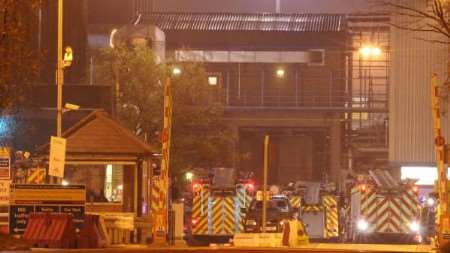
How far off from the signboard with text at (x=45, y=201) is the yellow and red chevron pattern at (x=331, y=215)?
1562cm

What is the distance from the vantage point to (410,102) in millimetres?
61562

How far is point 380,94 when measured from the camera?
73.3m

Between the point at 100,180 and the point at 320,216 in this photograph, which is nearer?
the point at 100,180

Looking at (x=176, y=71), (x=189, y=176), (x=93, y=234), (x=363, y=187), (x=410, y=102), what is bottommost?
(x=93, y=234)

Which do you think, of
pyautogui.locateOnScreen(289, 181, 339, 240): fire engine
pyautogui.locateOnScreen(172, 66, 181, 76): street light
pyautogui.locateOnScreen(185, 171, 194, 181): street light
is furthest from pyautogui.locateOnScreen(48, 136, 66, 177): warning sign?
pyautogui.locateOnScreen(185, 171, 194, 181): street light

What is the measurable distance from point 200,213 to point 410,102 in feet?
80.6

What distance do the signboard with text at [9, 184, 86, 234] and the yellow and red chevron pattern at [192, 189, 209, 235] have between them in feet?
40.4

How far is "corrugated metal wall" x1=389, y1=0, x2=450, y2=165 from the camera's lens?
60688 mm

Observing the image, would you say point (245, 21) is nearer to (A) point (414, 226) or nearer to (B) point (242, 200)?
(B) point (242, 200)

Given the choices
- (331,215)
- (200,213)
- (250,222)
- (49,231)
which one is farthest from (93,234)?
(331,215)

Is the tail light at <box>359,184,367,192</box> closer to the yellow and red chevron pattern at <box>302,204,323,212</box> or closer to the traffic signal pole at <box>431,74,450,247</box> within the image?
the yellow and red chevron pattern at <box>302,204,323,212</box>

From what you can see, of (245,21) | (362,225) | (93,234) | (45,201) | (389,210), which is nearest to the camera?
(45,201)

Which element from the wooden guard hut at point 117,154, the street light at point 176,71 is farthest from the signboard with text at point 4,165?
the street light at point 176,71

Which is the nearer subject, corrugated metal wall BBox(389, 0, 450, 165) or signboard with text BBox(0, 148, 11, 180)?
signboard with text BBox(0, 148, 11, 180)
